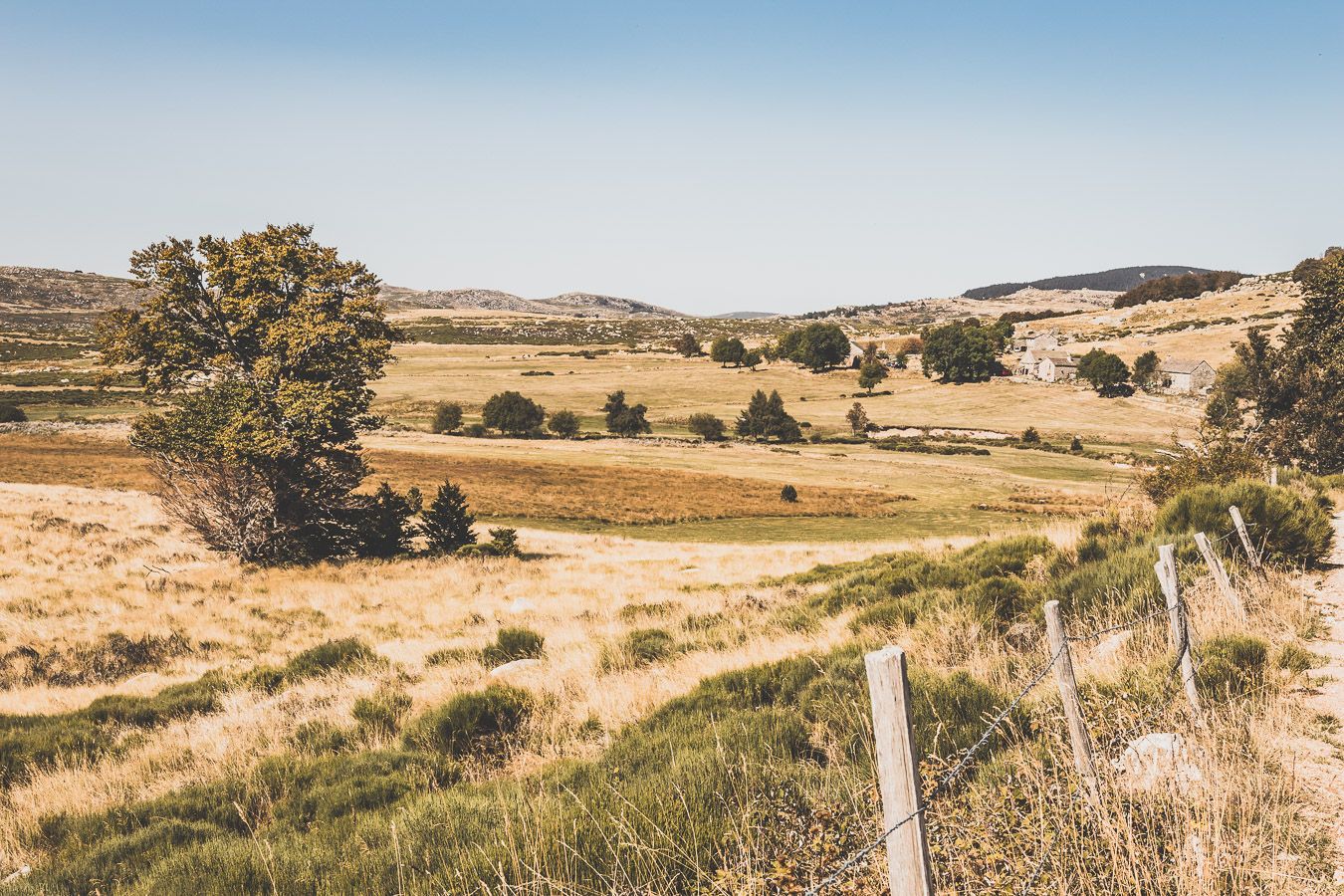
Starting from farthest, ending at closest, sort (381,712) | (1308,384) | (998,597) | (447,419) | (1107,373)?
(1107,373) < (447,419) < (1308,384) < (998,597) < (381,712)

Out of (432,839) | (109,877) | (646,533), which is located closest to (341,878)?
(432,839)

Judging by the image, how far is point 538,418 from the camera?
9650 centimetres

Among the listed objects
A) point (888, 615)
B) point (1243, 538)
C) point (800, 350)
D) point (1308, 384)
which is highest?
point (800, 350)

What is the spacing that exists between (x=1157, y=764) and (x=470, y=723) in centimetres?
721

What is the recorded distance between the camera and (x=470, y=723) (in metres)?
8.76

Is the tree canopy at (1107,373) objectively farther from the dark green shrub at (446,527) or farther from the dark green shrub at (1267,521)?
the dark green shrub at (446,527)

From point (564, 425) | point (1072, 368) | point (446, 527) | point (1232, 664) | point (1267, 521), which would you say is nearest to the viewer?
point (1232, 664)

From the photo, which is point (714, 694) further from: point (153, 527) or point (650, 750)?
point (153, 527)

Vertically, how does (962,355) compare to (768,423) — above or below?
above

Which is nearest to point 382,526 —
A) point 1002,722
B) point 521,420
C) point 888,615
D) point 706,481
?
point 888,615

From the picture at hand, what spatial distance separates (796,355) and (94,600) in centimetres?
15828

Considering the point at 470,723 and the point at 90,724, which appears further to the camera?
the point at 90,724

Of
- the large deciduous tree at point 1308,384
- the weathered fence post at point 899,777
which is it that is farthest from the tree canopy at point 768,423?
the weathered fence post at point 899,777

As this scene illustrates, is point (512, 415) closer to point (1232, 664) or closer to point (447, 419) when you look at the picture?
point (447, 419)
